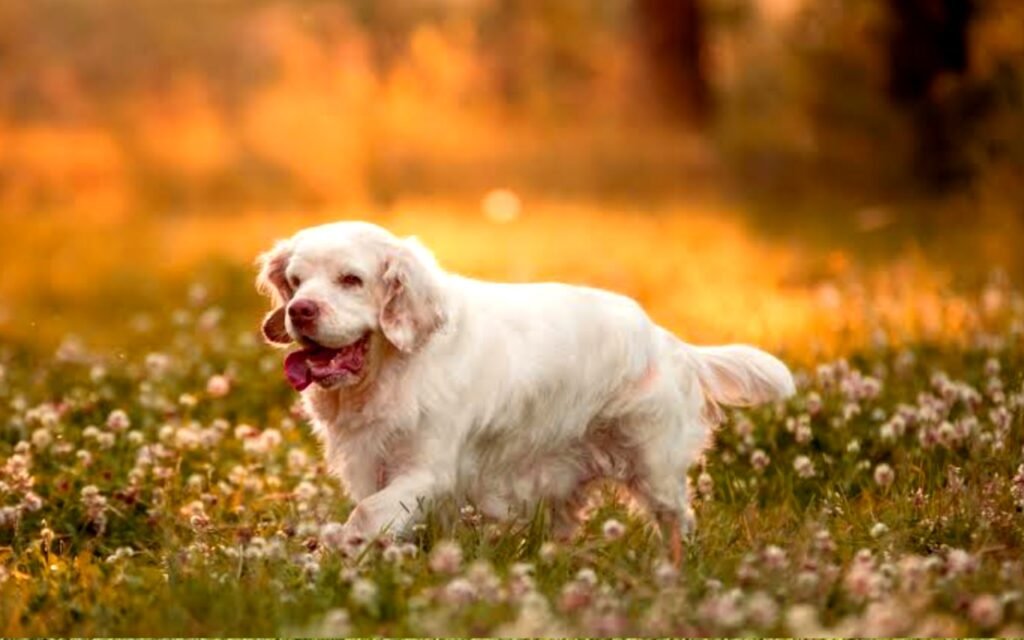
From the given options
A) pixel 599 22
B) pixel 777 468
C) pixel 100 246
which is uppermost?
pixel 599 22

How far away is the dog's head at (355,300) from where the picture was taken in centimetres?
506

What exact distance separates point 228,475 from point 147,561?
101 centimetres

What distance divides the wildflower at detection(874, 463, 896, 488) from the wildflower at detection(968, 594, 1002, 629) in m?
1.61

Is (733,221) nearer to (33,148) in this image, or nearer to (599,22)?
(33,148)

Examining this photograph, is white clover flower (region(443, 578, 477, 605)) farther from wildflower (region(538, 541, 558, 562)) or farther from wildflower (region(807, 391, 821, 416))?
wildflower (region(807, 391, 821, 416))

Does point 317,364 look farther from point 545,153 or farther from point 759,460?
point 545,153

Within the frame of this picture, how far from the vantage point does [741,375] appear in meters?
5.93

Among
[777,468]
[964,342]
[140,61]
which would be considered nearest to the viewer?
[777,468]

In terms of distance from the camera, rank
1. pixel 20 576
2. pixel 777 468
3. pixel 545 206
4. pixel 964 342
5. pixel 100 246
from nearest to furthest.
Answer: pixel 20 576, pixel 777 468, pixel 964 342, pixel 100 246, pixel 545 206

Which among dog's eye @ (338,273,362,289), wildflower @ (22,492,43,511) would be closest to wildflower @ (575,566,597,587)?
dog's eye @ (338,273,362,289)

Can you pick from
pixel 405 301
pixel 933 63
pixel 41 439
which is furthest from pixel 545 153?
pixel 405 301

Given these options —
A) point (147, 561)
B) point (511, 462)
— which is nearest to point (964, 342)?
point (511, 462)

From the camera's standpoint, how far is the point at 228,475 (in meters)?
6.38

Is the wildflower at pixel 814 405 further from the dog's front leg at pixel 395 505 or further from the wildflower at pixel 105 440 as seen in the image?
the wildflower at pixel 105 440
